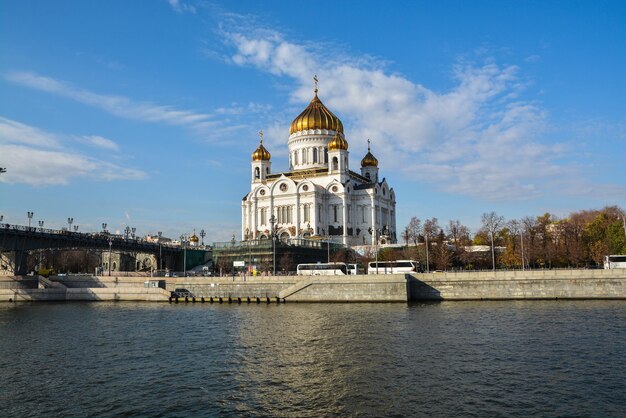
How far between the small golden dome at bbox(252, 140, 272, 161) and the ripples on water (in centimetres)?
6376

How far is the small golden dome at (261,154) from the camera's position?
103562 millimetres

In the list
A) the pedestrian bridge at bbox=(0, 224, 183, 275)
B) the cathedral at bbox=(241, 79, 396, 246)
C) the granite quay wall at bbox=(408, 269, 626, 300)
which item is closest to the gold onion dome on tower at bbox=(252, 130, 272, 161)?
the cathedral at bbox=(241, 79, 396, 246)

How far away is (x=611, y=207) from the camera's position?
104 metres

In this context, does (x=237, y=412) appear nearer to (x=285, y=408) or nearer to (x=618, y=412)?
(x=285, y=408)

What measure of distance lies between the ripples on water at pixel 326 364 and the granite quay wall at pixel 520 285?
21.4ft

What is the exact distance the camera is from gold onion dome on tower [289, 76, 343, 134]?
102 meters

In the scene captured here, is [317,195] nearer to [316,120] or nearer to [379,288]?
[316,120]

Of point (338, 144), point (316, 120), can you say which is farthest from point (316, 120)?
point (338, 144)

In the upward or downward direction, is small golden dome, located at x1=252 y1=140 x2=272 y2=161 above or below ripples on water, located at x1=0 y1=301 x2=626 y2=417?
above

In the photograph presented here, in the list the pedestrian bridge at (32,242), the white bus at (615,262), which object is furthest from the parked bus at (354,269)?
the pedestrian bridge at (32,242)

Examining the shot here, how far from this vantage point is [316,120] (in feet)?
333

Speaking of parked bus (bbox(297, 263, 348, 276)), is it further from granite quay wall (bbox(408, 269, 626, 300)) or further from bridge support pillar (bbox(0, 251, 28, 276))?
bridge support pillar (bbox(0, 251, 28, 276))

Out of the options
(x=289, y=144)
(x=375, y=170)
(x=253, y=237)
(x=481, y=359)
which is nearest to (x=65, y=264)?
(x=253, y=237)

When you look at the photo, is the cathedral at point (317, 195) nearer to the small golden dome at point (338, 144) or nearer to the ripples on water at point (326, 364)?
the small golden dome at point (338, 144)
